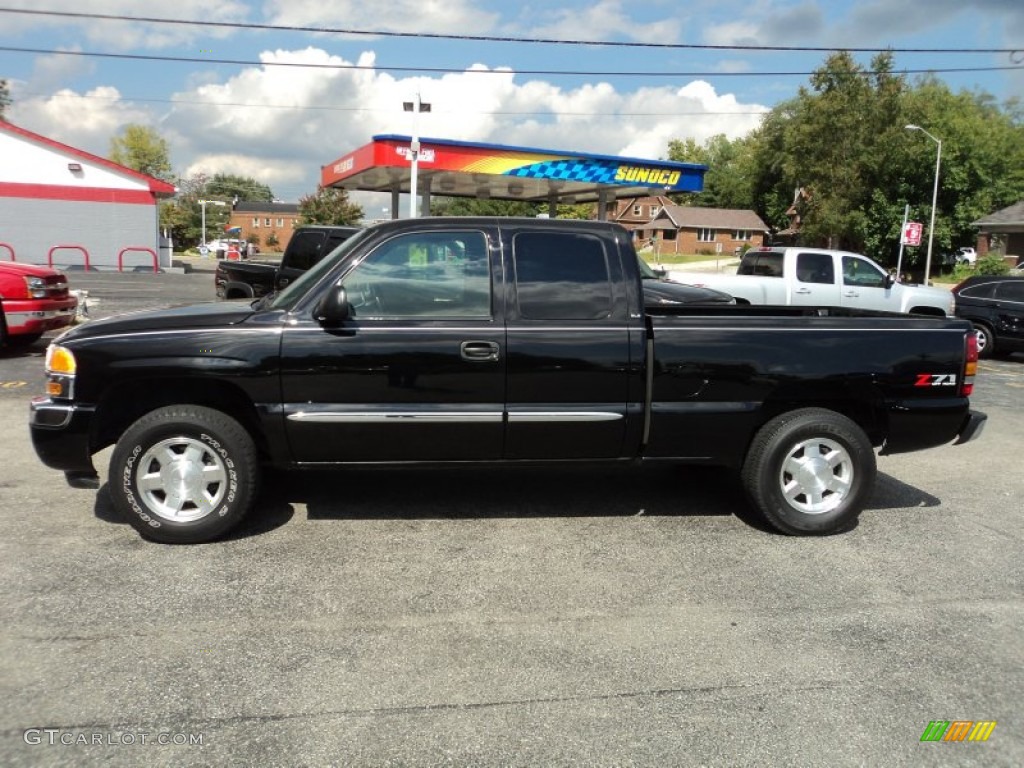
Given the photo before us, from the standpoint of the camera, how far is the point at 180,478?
4578mm

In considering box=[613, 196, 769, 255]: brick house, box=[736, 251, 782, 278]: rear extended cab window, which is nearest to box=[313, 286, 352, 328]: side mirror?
box=[736, 251, 782, 278]: rear extended cab window

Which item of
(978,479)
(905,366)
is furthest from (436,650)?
(978,479)

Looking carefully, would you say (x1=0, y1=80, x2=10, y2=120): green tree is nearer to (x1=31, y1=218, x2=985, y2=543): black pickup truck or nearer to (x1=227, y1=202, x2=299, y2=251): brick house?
(x1=227, y1=202, x2=299, y2=251): brick house

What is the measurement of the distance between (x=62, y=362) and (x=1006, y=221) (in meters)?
47.5

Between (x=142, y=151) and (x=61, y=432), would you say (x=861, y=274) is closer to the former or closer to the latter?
(x=61, y=432)

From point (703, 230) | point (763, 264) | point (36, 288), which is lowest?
point (36, 288)

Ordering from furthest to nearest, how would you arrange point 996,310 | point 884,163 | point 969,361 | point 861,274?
point 884,163
point 996,310
point 861,274
point 969,361

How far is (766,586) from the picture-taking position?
4.29m

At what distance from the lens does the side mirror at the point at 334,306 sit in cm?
438

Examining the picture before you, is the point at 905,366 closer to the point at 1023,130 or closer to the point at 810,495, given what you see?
the point at 810,495

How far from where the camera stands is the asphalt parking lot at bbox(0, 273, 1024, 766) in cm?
291

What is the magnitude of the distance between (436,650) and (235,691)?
2.76ft

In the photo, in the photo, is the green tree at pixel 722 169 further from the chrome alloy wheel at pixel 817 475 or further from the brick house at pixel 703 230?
the chrome alloy wheel at pixel 817 475

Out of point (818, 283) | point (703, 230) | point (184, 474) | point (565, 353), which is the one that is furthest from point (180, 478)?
point (703, 230)
